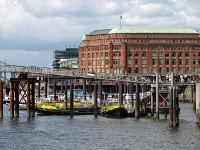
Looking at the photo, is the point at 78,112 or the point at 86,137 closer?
the point at 86,137

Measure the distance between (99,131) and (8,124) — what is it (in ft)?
49.9

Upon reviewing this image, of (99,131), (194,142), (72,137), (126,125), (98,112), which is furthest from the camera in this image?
(98,112)

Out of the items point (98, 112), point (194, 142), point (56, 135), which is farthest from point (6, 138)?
point (98, 112)

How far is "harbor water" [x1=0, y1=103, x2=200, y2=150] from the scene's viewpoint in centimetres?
7594

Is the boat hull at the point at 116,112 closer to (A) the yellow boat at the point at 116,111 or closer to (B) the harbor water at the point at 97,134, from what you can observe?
(A) the yellow boat at the point at 116,111

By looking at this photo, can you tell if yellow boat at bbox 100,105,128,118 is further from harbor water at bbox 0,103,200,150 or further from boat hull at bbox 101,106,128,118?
harbor water at bbox 0,103,200,150

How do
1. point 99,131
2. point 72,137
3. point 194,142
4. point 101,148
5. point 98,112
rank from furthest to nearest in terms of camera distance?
1. point 98,112
2. point 99,131
3. point 72,137
4. point 194,142
5. point 101,148

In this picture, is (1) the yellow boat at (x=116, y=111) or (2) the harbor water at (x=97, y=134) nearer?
(2) the harbor water at (x=97, y=134)

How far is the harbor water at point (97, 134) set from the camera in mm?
75938

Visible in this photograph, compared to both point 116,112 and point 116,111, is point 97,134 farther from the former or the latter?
point 116,112

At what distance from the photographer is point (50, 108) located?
124500 millimetres

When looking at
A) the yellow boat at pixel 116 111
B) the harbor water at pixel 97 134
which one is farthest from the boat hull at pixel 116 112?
the harbor water at pixel 97 134

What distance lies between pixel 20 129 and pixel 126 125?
46.6 feet

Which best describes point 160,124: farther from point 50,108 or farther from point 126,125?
point 50,108
